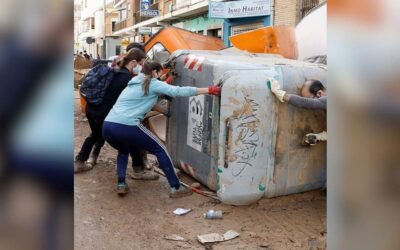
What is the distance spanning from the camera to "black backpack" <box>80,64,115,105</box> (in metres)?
5.23

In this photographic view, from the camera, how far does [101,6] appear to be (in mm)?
59125

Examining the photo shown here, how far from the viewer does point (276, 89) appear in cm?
420

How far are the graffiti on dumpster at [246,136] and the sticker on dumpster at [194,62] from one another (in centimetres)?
79

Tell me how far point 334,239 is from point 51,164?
1049 mm

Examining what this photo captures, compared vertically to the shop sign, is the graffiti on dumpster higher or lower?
lower

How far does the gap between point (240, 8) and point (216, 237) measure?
14.6m

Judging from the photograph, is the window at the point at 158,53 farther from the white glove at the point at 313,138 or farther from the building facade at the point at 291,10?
the building facade at the point at 291,10

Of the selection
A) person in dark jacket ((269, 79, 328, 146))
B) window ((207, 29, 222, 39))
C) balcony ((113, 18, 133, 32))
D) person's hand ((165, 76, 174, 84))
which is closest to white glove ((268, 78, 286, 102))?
person in dark jacket ((269, 79, 328, 146))

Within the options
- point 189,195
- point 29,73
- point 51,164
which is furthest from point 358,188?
point 189,195

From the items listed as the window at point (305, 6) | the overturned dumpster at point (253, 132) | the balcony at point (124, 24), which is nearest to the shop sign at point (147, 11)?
the balcony at point (124, 24)

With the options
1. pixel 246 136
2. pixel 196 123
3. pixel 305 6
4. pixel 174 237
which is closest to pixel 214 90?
pixel 246 136

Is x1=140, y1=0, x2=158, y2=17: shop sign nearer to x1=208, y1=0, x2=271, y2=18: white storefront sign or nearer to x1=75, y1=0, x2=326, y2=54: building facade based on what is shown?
x1=75, y1=0, x2=326, y2=54: building facade

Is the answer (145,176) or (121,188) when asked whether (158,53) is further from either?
(121,188)

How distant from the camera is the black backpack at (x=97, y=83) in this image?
523cm
